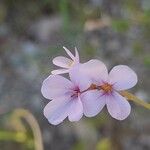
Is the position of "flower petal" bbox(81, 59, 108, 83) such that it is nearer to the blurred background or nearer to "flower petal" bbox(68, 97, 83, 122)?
"flower petal" bbox(68, 97, 83, 122)

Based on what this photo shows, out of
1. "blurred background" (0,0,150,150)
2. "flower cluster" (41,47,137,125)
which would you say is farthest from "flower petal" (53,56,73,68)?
"blurred background" (0,0,150,150)

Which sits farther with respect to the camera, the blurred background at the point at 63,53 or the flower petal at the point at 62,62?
the blurred background at the point at 63,53

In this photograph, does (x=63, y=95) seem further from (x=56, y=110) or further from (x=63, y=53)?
(x=63, y=53)

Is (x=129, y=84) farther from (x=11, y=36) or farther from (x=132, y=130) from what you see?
(x=11, y=36)

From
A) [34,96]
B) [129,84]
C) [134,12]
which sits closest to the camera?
[129,84]

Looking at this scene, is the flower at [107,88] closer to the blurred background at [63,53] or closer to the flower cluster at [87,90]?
the flower cluster at [87,90]

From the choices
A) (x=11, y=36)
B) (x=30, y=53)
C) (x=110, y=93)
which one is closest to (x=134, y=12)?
(x=30, y=53)

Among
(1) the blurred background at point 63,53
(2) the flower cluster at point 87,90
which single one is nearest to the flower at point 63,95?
(2) the flower cluster at point 87,90
